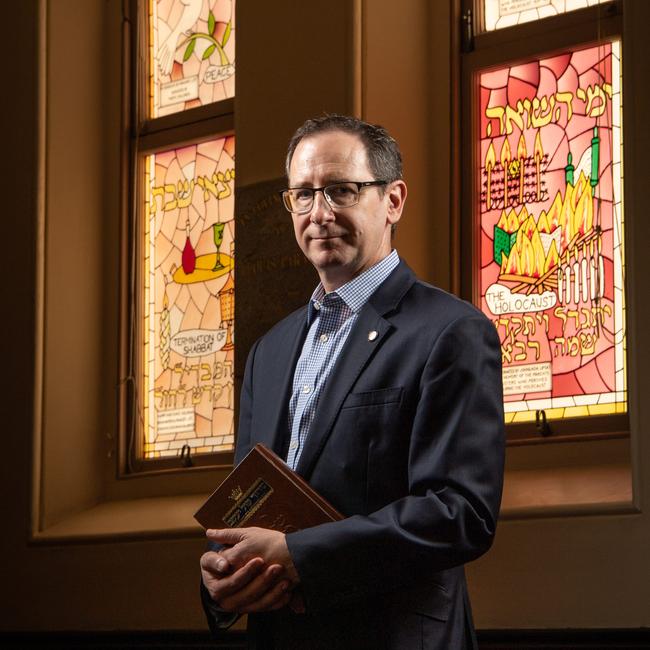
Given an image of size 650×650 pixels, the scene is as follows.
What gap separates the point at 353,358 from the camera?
100 inches

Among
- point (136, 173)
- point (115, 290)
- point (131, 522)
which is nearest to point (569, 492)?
point (131, 522)

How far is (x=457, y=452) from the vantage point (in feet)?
7.70

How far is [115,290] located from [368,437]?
11.5ft

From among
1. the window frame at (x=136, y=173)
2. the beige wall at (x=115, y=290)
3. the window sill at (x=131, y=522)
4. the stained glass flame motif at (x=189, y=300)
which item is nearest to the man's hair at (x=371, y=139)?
the beige wall at (x=115, y=290)

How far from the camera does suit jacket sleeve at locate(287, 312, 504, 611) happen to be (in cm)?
230

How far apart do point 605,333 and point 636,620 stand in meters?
1.02

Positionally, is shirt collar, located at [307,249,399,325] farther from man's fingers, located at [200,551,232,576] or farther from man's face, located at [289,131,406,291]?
man's fingers, located at [200,551,232,576]

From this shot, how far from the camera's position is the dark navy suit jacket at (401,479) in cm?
231

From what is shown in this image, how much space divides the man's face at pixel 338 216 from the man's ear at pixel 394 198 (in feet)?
0.11

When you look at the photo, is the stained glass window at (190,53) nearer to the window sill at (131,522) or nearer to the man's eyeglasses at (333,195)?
the window sill at (131,522)

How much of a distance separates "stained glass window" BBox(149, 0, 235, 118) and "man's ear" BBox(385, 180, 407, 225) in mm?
2927

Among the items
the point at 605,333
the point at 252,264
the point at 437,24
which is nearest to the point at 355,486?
the point at 605,333

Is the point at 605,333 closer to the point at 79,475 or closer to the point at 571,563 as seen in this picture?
the point at 571,563

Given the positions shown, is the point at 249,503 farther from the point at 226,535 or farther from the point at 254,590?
the point at 254,590
